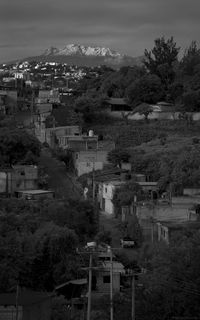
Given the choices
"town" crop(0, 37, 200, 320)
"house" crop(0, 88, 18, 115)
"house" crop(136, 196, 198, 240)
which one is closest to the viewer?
"town" crop(0, 37, 200, 320)

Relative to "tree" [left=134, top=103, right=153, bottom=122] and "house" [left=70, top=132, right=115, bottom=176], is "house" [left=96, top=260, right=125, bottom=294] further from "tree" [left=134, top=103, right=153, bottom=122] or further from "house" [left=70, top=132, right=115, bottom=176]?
"tree" [left=134, top=103, right=153, bottom=122]

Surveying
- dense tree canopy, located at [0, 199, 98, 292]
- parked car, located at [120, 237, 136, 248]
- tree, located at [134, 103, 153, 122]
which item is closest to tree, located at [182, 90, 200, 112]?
tree, located at [134, 103, 153, 122]

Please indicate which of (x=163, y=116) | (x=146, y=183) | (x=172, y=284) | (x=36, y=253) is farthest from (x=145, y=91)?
(x=172, y=284)

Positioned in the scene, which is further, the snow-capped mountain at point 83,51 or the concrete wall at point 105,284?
the snow-capped mountain at point 83,51

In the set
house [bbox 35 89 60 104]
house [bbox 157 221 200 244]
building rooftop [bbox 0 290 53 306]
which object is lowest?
house [bbox 157 221 200 244]

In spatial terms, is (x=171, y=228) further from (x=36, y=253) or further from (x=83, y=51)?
(x=83, y=51)

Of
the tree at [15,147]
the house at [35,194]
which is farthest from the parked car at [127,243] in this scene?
the tree at [15,147]

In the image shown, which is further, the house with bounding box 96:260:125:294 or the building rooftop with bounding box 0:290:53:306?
Result: the house with bounding box 96:260:125:294

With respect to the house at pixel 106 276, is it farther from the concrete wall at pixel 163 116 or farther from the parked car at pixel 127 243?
the concrete wall at pixel 163 116
